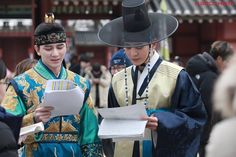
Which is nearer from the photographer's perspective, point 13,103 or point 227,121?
point 227,121

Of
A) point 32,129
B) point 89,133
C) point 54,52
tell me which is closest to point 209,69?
point 89,133

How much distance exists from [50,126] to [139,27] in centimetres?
93

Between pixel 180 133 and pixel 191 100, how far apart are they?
24 centimetres

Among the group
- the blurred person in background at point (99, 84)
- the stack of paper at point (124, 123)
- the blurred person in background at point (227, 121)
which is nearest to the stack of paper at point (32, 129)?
the stack of paper at point (124, 123)

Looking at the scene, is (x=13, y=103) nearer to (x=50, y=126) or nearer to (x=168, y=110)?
(x=50, y=126)

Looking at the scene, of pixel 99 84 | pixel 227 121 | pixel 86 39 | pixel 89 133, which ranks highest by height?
pixel 227 121

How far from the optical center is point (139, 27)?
15.1 feet

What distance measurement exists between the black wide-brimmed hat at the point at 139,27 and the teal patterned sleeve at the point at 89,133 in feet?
1.76

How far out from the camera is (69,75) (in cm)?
492

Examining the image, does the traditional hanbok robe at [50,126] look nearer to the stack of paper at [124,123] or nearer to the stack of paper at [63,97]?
the stack of paper at [63,97]

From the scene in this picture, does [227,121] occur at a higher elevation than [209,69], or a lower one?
higher

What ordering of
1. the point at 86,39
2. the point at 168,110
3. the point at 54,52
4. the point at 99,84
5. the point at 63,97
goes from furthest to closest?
the point at 86,39, the point at 99,84, the point at 54,52, the point at 168,110, the point at 63,97

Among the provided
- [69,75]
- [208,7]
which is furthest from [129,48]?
[208,7]

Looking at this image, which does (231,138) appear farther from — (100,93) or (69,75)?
(100,93)
